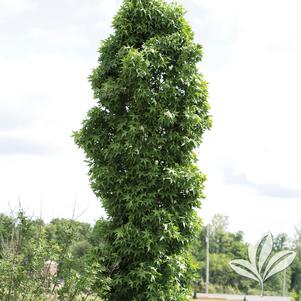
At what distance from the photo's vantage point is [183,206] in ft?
34.2

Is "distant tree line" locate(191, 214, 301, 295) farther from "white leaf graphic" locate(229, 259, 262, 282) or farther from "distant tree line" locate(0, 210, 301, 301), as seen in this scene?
"distant tree line" locate(0, 210, 301, 301)

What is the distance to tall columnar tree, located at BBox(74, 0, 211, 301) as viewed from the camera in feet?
32.9

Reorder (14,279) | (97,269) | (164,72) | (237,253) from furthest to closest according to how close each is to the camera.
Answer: (237,253), (164,72), (97,269), (14,279)

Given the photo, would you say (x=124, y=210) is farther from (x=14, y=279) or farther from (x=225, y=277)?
(x=225, y=277)

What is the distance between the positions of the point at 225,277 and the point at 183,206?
3395 centimetres

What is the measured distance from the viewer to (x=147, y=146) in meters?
10.3

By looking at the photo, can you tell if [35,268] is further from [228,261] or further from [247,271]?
[228,261]

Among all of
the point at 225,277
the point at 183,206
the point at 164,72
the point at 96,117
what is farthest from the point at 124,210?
the point at 225,277

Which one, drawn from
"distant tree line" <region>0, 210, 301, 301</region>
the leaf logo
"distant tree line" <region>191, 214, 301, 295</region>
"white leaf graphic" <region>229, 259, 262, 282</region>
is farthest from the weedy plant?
"distant tree line" <region>191, 214, 301, 295</region>

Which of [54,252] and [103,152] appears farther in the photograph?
[103,152]

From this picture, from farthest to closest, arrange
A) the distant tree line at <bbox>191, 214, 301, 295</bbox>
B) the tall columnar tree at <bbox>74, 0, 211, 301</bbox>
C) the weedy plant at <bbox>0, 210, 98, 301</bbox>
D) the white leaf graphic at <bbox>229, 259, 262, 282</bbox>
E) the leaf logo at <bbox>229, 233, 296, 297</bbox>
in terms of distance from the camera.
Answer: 1. the distant tree line at <bbox>191, 214, 301, 295</bbox>
2. the white leaf graphic at <bbox>229, 259, 262, 282</bbox>
3. the leaf logo at <bbox>229, 233, 296, 297</bbox>
4. the tall columnar tree at <bbox>74, 0, 211, 301</bbox>
5. the weedy plant at <bbox>0, 210, 98, 301</bbox>

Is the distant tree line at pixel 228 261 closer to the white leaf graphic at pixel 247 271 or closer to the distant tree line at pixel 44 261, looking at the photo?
the white leaf graphic at pixel 247 271

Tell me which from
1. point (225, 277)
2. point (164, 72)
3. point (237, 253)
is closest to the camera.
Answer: point (164, 72)

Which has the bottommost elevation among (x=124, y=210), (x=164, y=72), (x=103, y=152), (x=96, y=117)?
(x=124, y=210)
